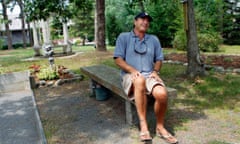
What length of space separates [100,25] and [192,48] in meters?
6.39

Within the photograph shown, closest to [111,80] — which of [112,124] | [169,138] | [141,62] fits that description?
[112,124]

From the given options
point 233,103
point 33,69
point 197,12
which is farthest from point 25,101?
point 197,12

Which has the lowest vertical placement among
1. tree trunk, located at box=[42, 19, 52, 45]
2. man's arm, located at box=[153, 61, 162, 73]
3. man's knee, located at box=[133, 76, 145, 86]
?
man's knee, located at box=[133, 76, 145, 86]

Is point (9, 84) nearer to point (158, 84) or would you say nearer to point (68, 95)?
point (68, 95)

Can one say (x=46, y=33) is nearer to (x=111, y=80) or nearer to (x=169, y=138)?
(x=111, y=80)

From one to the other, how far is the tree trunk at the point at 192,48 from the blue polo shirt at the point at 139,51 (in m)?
2.27

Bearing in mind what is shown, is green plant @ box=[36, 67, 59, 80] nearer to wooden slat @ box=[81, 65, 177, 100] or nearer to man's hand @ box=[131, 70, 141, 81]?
wooden slat @ box=[81, 65, 177, 100]

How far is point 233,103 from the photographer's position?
4.35 meters

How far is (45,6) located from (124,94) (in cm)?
463

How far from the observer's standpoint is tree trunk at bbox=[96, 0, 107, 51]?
37.3ft

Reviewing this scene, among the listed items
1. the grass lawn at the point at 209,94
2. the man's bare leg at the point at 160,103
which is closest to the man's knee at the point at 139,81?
the man's bare leg at the point at 160,103

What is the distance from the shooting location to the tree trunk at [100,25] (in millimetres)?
11367

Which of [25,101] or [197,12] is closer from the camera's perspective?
[25,101]

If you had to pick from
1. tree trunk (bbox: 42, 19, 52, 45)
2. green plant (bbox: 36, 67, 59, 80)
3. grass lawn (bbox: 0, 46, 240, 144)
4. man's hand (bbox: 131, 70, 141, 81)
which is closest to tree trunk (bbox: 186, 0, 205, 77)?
grass lawn (bbox: 0, 46, 240, 144)
